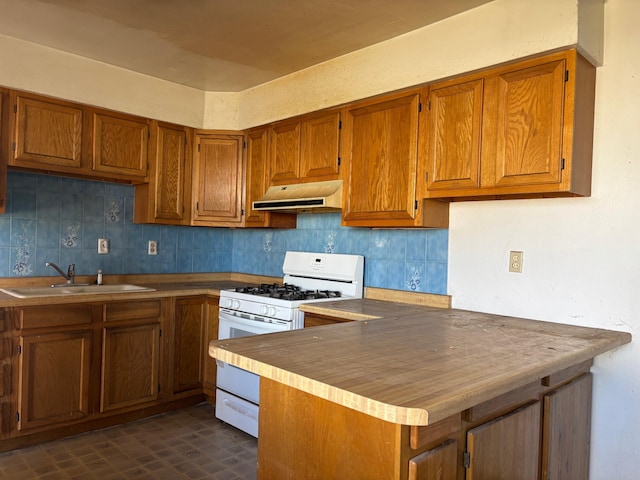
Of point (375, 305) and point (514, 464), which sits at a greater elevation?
point (375, 305)

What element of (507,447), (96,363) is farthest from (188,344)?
(507,447)

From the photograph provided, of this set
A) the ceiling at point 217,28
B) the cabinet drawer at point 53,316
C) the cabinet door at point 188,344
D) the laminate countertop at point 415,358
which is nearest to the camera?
the laminate countertop at point 415,358

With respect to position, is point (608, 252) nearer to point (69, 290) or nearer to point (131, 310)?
point (131, 310)

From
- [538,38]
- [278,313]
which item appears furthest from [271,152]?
[538,38]

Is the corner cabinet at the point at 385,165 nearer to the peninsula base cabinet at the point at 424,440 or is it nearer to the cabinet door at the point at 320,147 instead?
the cabinet door at the point at 320,147

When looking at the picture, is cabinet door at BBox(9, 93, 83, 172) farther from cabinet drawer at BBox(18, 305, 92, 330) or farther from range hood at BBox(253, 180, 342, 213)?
range hood at BBox(253, 180, 342, 213)


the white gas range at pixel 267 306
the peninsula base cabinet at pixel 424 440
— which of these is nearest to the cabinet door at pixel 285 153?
the white gas range at pixel 267 306

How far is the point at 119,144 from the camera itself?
3.19 metres

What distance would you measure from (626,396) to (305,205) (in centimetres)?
190

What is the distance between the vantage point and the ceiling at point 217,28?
2.22m

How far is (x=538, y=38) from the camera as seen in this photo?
77.2 inches

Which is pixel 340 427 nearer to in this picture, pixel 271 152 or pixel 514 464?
pixel 514 464

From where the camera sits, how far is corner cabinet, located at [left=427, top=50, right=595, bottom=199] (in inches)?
76.2

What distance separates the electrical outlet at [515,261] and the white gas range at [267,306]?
3.22 ft
